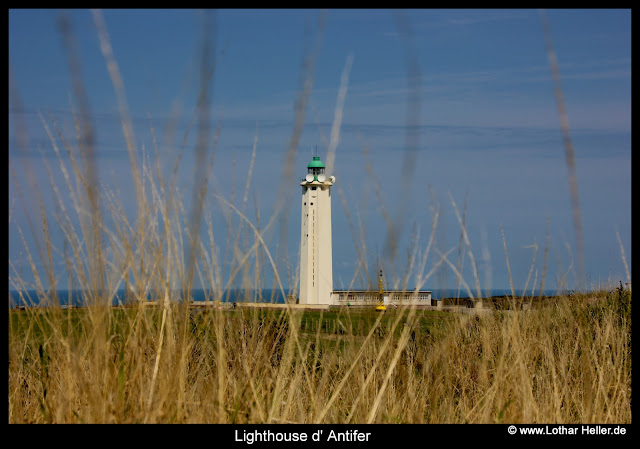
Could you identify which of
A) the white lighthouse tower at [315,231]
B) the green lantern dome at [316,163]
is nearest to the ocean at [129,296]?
the white lighthouse tower at [315,231]

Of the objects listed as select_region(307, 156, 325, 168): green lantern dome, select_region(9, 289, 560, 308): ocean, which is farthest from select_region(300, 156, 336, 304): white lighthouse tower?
select_region(9, 289, 560, 308): ocean

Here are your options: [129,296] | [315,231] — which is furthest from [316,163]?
[129,296]

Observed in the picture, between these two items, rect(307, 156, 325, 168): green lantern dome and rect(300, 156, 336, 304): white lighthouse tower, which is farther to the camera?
rect(307, 156, 325, 168): green lantern dome

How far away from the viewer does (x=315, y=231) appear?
1236 inches

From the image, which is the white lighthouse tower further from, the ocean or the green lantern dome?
the ocean

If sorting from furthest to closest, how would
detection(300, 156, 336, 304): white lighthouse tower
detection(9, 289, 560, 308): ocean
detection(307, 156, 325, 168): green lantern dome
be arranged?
detection(307, 156, 325, 168): green lantern dome < detection(300, 156, 336, 304): white lighthouse tower < detection(9, 289, 560, 308): ocean

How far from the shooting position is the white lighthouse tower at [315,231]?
3075cm

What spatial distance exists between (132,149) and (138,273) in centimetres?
33

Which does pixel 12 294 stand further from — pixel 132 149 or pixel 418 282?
pixel 418 282

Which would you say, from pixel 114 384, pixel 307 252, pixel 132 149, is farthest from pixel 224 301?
pixel 307 252

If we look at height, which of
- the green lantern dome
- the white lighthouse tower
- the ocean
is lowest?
the ocean

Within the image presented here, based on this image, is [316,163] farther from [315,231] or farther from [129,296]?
[129,296]

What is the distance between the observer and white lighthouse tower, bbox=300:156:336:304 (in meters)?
30.8

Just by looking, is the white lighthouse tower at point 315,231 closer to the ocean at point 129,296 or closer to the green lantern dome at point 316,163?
the green lantern dome at point 316,163
